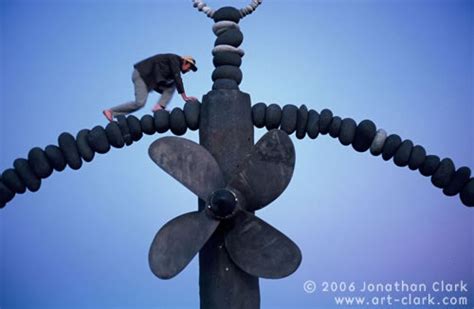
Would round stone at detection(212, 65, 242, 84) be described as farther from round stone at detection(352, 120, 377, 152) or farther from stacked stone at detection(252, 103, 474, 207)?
round stone at detection(352, 120, 377, 152)

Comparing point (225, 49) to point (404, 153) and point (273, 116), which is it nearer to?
point (273, 116)

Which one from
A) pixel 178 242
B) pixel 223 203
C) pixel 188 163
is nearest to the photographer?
pixel 223 203

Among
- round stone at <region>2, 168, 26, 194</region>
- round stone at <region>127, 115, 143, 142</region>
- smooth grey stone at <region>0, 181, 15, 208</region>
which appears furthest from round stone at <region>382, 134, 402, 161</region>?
smooth grey stone at <region>0, 181, 15, 208</region>

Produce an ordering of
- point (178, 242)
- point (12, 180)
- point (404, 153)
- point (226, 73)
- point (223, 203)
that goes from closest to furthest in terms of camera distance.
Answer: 1. point (223, 203)
2. point (178, 242)
3. point (12, 180)
4. point (226, 73)
5. point (404, 153)

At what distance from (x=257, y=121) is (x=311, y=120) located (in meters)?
0.65

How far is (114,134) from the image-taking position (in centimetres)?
607

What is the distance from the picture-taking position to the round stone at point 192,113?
6121 millimetres

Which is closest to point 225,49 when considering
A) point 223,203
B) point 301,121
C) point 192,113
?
point 192,113

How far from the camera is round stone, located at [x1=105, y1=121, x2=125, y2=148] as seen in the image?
6.07m

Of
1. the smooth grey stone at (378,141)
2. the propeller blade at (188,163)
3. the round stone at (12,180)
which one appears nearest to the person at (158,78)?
the propeller blade at (188,163)

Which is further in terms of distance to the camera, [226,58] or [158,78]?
[158,78]

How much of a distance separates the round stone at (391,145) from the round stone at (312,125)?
825 mm

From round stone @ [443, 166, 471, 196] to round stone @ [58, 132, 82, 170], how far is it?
14.3 feet

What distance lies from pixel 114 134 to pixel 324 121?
7.95 ft
